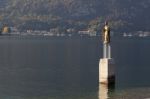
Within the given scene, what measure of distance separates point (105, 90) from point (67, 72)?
2299cm

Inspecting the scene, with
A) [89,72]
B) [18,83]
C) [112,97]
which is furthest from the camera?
[89,72]

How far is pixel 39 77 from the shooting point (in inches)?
2729

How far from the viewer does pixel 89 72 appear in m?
76.1

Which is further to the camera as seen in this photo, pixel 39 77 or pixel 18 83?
pixel 39 77

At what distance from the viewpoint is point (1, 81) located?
6375 cm

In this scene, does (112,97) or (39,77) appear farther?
(39,77)

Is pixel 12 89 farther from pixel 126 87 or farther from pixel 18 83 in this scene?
pixel 126 87

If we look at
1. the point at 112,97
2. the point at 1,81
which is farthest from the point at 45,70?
the point at 112,97

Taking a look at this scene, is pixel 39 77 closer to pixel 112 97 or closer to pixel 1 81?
pixel 1 81

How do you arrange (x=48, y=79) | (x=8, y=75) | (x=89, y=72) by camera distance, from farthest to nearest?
(x=89, y=72) → (x=8, y=75) → (x=48, y=79)

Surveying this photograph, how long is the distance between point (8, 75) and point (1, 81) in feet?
24.6

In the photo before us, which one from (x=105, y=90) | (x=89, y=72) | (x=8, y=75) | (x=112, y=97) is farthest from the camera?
(x=89, y=72)

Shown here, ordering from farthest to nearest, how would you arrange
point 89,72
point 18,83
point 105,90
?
point 89,72
point 18,83
point 105,90

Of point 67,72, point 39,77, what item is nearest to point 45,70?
point 67,72
